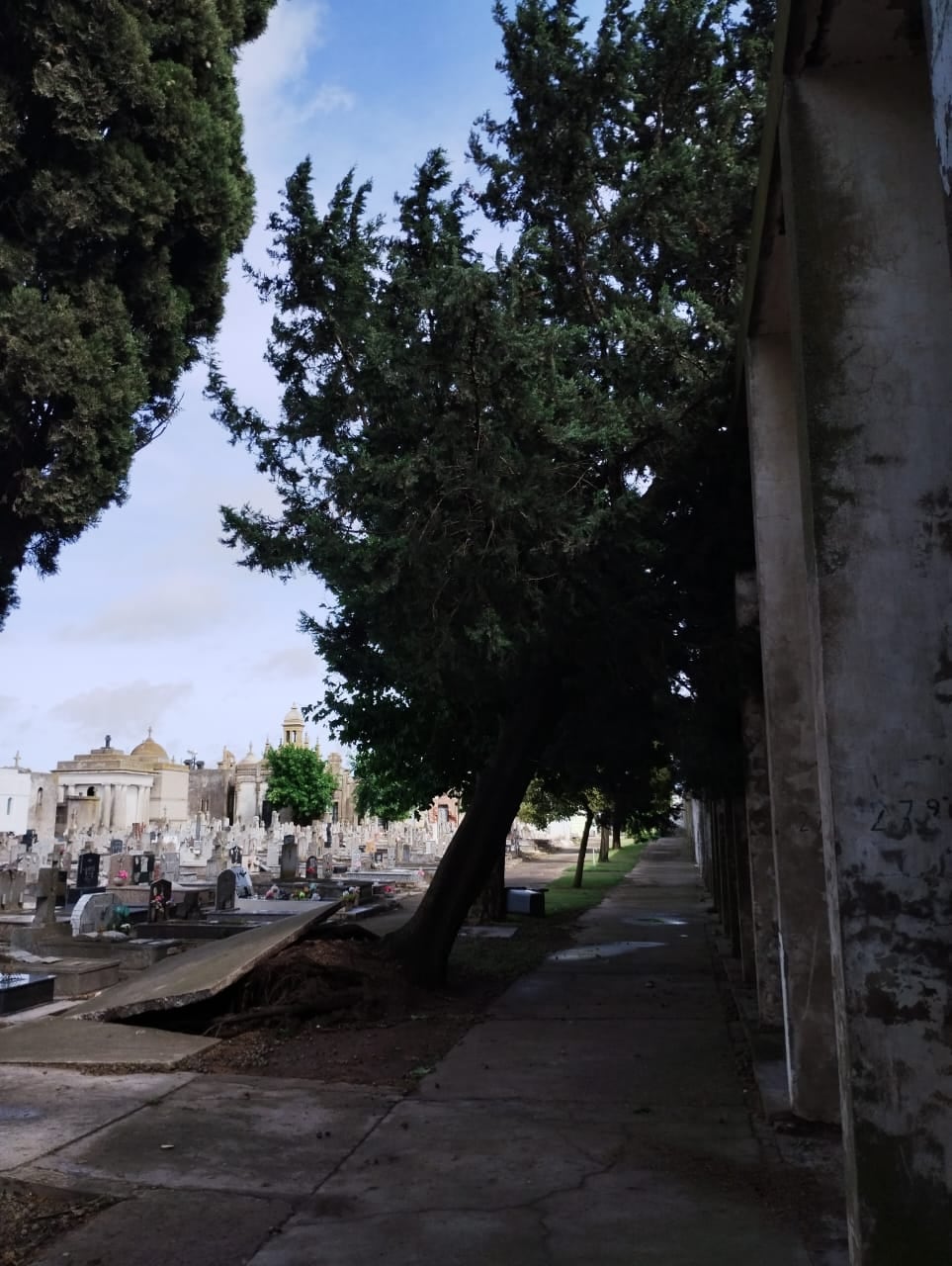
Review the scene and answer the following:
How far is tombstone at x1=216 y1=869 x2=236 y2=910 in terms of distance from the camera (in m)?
17.8

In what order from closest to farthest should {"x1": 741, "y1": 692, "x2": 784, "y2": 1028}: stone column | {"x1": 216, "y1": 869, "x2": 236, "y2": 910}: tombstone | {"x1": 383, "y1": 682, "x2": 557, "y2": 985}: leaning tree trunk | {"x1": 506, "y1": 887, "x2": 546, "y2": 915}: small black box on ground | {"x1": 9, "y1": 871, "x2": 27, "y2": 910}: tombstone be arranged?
1. {"x1": 741, "y1": 692, "x2": 784, "y2": 1028}: stone column
2. {"x1": 383, "y1": 682, "x2": 557, "y2": 985}: leaning tree trunk
3. {"x1": 216, "y1": 869, "x2": 236, "y2": 910}: tombstone
4. {"x1": 9, "y1": 871, "x2": 27, "y2": 910}: tombstone
5. {"x1": 506, "y1": 887, "x2": 546, "y2": 915}: small black box on ground

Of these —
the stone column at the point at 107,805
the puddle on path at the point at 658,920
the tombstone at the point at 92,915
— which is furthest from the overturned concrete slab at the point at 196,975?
the stone column at the point at 107,805

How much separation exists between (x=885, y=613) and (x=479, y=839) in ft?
25.8

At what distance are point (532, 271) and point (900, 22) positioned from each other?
4096mm

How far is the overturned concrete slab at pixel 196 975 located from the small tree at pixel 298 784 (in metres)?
45.9

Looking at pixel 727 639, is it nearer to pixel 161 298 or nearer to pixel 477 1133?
pixel 477 1133

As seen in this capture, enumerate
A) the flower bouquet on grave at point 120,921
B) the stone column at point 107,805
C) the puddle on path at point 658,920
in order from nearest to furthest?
1. the flower bouquet on grave at point 120,921
2. the puddle on path at point 658,920
3. the stone column at point 107,805

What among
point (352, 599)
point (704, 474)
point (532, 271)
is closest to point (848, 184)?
point (532, 271)

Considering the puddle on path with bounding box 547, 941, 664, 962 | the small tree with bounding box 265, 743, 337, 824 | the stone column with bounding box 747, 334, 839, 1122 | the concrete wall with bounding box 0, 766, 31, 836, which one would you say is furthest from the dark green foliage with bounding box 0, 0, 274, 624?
the concrete wall with bounding box 0, 766, 31, 836

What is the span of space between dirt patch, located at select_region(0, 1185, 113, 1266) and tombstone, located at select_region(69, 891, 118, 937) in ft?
33.0

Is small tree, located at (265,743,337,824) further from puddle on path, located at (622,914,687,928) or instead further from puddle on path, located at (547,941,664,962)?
puddle on path, located at (547,941,664,962)

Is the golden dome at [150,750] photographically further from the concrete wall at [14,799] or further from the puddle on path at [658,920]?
the puddle on path at [658,920]

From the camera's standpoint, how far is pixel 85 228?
17516 mm

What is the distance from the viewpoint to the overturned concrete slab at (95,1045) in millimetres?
7418
